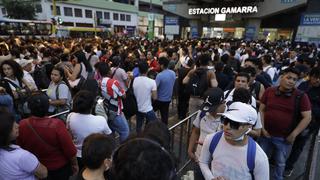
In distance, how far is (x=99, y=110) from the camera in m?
3.66

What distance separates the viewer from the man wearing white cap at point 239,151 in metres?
2.04

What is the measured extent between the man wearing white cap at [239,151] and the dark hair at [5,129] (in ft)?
5.96

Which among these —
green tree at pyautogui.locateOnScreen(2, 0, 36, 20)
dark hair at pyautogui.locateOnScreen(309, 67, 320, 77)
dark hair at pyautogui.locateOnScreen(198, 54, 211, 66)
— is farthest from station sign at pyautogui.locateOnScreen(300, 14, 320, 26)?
green tree at pyautogui.locateOnScreen(2, 0, 36, 20)

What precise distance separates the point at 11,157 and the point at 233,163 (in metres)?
1.91

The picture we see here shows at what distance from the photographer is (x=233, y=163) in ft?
6.90

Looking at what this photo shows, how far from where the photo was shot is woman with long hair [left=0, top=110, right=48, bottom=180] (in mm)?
2094

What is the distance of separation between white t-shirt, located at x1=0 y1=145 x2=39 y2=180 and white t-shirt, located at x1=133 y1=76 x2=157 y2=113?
107 inches

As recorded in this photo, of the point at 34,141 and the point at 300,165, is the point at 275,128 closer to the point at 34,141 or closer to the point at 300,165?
the point at 300,165

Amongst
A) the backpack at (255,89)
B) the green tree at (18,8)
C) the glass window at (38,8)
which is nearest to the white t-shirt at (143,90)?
the backpack at (255,89)

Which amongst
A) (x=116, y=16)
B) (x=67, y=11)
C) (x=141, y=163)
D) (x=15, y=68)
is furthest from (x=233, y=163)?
(x=116, y=16)

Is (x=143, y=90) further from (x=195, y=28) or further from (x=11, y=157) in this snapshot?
(x=195, y=28)

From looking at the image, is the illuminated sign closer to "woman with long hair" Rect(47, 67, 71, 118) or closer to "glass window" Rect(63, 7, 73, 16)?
"woman with long hair" Rect(47, 67, 71, 118)

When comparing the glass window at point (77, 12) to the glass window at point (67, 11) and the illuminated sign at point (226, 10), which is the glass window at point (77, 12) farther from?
the illuminated sign at point (226, 10)

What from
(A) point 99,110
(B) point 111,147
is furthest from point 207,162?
(A) point 99,110
